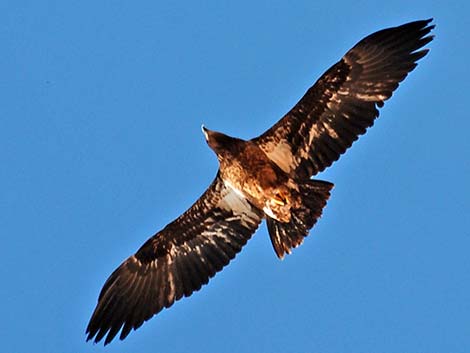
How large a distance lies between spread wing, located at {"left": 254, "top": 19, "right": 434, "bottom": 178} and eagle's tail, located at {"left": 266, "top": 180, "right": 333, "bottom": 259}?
0.68 meters

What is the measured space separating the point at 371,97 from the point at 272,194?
199 cm

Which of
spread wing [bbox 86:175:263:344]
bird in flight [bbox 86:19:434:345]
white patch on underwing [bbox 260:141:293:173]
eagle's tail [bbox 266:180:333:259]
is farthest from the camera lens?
spread wing [bbox 86:175:263:344]

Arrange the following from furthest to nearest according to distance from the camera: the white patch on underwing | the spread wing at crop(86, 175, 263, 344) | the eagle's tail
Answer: the spread wing at crop(86, 175, 263, 344), the white patch on underwing, the eagle's tail

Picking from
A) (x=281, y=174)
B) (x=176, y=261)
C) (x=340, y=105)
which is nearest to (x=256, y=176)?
(x=281, y=174)

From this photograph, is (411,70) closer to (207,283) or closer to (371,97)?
(371,97)

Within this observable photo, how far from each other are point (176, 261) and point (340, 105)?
140 inches

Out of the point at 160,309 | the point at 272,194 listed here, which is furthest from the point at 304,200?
the point at 160,309

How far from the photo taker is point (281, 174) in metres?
17.6

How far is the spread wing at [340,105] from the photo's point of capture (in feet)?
57.5

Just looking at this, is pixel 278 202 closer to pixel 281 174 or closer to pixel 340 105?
pixel 281 174

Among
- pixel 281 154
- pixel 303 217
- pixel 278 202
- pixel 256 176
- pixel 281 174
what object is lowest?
pixel 303 217

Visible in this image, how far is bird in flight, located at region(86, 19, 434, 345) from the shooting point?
17.5 m

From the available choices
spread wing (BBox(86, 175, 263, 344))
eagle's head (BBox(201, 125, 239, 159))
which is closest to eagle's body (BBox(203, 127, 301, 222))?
eagle's head (BBox(201, 125, 239, 159))

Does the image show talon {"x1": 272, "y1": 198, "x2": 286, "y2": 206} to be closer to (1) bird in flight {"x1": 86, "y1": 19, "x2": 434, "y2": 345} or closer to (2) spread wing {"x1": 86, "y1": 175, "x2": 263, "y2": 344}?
(1) bird in flight {"x1": 86, "y1": 19, "x2": 434, "y2": 345}
